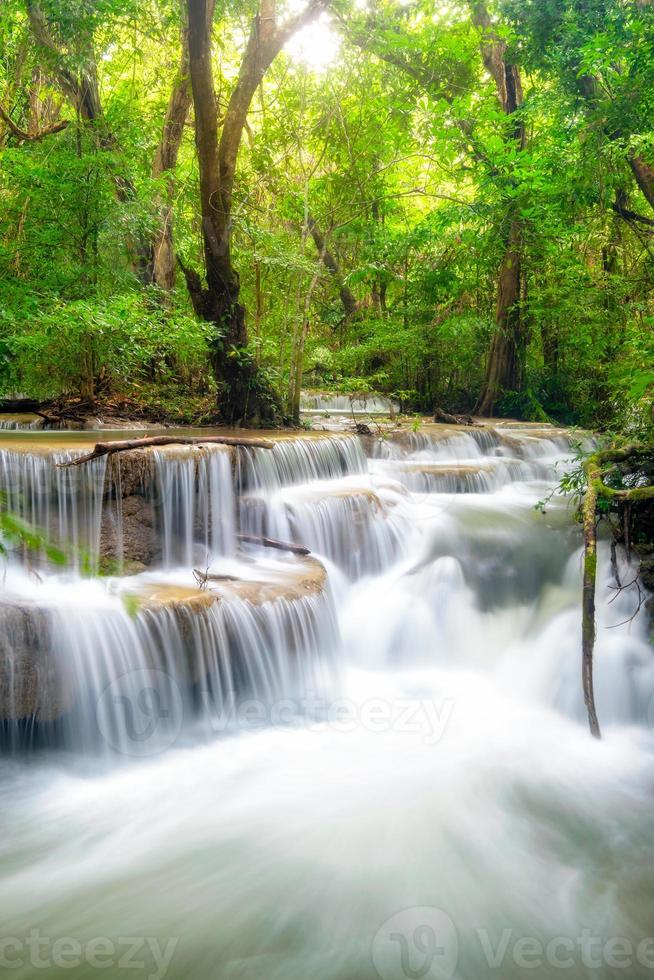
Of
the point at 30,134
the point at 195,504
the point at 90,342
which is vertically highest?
the point at 30,134

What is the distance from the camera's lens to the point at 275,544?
5961 millimetres

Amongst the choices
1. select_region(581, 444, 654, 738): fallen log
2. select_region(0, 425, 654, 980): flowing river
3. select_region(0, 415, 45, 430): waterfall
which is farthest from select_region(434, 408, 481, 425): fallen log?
select_region(0, 415, 45, 430): waterfall

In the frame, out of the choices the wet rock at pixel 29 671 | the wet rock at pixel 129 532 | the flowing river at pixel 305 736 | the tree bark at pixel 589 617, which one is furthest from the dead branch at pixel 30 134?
the tree bark at pixel 589 617

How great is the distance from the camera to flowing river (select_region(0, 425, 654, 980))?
2686 mm

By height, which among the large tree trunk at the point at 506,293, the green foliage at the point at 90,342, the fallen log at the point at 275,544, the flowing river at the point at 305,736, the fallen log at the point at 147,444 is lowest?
the flowing river at the point at 305,736

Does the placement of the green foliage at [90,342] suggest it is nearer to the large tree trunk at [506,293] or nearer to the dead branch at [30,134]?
the dead branch at [30,134]

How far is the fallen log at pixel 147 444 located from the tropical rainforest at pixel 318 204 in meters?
2.14

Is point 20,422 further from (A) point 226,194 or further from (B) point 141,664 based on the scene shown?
(B) point 141,664

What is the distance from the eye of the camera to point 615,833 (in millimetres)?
3383

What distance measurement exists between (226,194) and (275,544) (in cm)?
501

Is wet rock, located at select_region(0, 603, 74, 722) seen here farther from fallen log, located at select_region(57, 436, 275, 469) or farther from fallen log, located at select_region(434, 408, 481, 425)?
fallen log, located at select_region(434, 408, 481, 425)

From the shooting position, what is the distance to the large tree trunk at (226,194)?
299 inches

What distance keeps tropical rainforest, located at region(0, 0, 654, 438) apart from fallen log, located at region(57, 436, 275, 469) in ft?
7.03

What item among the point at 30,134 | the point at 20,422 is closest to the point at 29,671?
the point at 20,422
